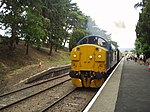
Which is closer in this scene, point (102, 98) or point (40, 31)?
point (102, 98)

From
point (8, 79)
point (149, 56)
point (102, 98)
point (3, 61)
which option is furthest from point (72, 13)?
point (102, 98)

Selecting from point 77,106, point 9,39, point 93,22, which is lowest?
point 77,106

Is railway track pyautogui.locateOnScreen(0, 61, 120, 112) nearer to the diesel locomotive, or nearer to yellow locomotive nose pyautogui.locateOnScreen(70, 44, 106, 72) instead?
the diesel locomotive

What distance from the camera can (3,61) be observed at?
22.5 m

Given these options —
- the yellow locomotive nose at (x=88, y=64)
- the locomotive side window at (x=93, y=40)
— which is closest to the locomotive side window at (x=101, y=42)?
the locomotive side window at (x=93, y=40)

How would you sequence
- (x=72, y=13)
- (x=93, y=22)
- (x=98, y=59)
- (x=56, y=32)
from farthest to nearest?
(x=93, y=22) < (x=72, y=13) < (x=56, y=32) < (x=98, y=59)

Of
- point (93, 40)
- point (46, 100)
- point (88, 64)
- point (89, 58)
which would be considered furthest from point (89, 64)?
point (46, 100)

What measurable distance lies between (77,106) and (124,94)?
2.06 m

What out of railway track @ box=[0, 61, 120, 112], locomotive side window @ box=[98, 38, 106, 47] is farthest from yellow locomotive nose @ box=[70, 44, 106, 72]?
locomotive side window @ box=[98, 38, 106, 47]

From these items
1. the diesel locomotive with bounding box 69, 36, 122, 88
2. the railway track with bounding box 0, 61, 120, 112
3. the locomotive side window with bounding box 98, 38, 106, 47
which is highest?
the locomotive side window with bounding box 98, 38, 106, 47

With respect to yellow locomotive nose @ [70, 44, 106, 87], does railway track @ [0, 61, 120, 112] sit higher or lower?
lower

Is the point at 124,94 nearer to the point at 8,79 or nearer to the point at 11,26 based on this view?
the point at 8,79

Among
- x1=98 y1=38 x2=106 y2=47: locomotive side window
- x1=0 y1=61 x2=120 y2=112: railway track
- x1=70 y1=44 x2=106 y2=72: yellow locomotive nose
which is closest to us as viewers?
x1=0 y1=61 x2=120 y2=112: railway track

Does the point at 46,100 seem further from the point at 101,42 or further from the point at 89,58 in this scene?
the point at 101,42
